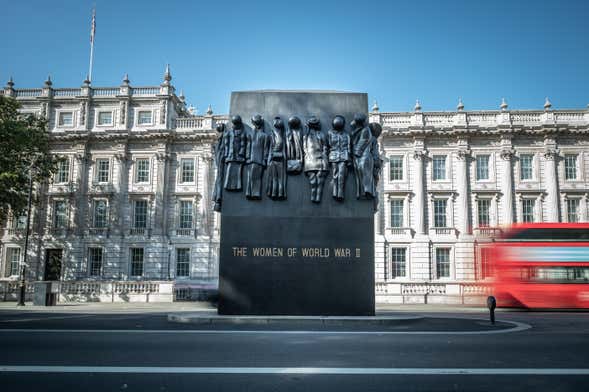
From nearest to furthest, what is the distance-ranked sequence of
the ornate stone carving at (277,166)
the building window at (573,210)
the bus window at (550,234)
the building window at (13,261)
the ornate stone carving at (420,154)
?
1. the ornate stone carving at (277,166)
2. the bus window at (550,234)
3. the building window at (573,210)
4. the ornate stone carving at (420,154)
5. the building window at (13,261)

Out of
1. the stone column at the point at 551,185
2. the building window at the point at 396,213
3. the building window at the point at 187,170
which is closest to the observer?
the stone column at the point at 551,185

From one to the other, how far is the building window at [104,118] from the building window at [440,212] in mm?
29995

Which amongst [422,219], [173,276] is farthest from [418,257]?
[173,276]

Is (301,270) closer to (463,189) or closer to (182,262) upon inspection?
(182,262)

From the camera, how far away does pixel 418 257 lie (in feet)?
123

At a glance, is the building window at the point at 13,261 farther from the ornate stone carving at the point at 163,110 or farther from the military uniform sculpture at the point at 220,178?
the military uniform sculpture at the point at 220,178

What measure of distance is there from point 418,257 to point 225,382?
33327 millimetres

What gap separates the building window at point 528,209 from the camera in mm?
37750

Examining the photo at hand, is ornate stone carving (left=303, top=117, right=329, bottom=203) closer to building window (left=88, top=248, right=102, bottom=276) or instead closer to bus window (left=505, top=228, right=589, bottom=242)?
bus window (left=505, top=228, right=589, bottom=242)

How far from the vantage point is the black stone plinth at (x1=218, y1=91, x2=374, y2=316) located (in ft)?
44.7

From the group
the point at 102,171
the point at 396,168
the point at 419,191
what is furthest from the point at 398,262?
the point at 102,171

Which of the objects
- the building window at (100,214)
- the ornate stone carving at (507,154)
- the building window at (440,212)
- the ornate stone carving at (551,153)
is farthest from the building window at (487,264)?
the building window at (100,214)

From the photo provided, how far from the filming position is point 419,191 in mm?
38062

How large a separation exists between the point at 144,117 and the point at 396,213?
78.8 feet
